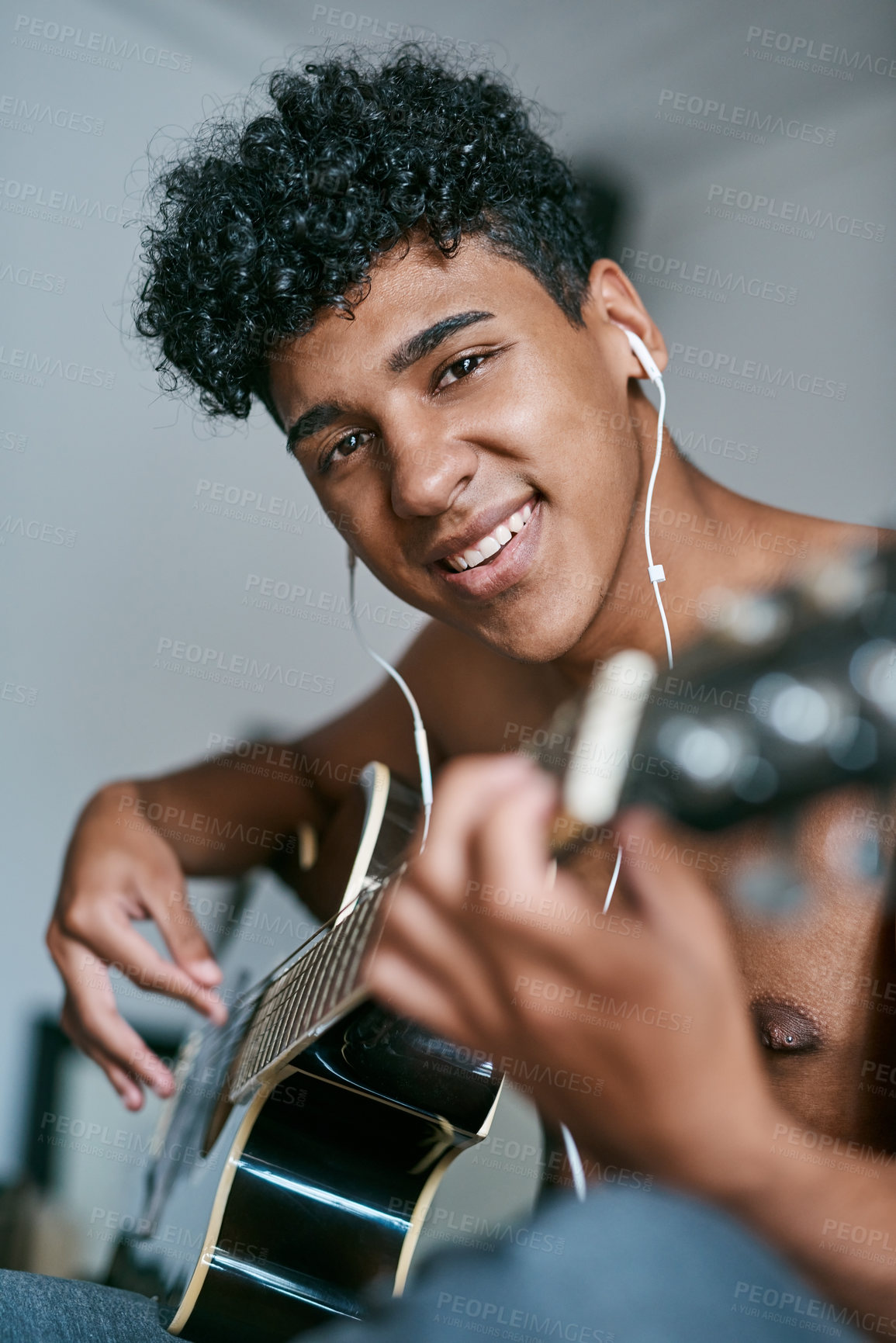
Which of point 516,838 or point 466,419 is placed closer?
point 516,838

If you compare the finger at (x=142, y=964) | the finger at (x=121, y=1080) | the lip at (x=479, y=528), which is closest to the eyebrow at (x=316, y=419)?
the lip at (x=479, y=528)

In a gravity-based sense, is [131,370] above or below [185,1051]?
above

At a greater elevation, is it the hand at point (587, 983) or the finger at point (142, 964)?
the hand at point (587, 983)

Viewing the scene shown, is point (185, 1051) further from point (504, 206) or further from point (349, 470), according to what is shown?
point (504, 206)

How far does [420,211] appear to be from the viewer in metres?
0.90

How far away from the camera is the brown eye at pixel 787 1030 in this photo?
79 cm

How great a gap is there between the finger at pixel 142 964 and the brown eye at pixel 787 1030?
678mm

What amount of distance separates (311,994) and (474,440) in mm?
553

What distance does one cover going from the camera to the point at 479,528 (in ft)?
3.03

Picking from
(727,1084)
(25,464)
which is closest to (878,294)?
(727,1084)

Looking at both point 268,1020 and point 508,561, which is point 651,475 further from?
point 268,1020

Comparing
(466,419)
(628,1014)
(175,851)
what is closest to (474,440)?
(466,419)

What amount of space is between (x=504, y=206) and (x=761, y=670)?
591mm

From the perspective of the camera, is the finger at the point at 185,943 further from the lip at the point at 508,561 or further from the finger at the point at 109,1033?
the lip at the point at 508,561
